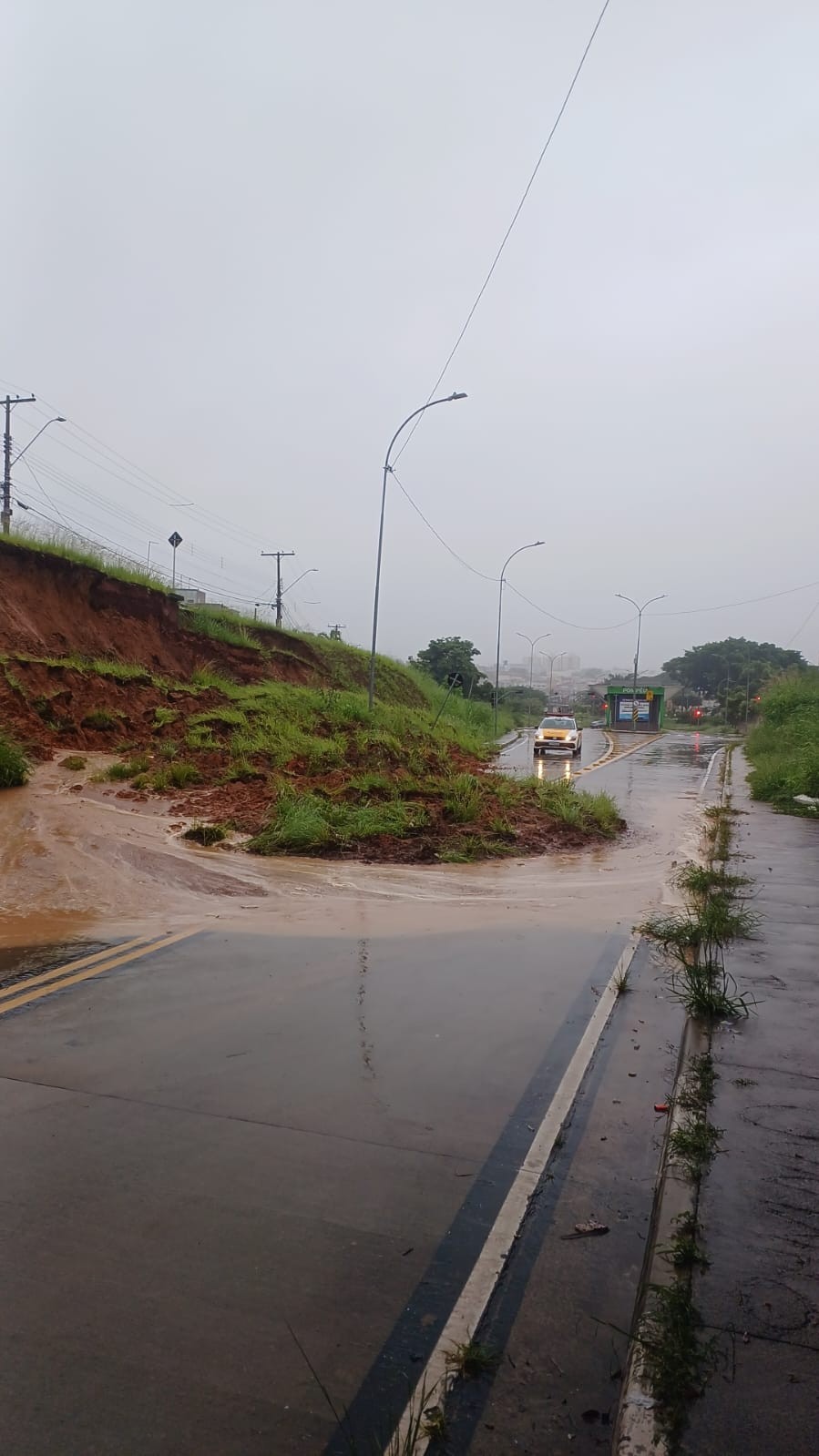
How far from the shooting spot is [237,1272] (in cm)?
366

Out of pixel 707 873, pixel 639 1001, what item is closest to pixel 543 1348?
pixel 639 1001

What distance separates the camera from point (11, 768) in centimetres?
1711

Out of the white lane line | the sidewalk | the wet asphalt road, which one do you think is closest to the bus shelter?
the white lane line

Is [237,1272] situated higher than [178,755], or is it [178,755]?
[178,755]

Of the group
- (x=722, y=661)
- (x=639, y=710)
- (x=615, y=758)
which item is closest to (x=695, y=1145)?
(x=615, y=758)

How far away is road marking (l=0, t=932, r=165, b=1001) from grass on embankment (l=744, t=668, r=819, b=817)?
1382 centimetres

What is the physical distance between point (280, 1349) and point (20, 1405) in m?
0.79

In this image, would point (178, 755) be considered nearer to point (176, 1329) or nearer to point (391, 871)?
point (391, 871)

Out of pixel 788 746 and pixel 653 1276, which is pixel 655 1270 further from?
pixel 788 746

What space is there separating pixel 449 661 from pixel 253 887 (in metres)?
55.6

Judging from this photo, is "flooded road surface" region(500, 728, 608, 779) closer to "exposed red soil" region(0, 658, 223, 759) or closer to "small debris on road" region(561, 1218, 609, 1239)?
"exposed red soil" region(0, 658, 223, 759)

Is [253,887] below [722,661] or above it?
below

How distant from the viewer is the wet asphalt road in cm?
308

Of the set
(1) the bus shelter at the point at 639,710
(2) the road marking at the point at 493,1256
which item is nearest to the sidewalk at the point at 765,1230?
(2) the road marking at the point at 493,1256
